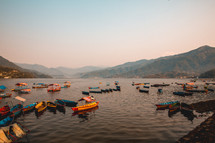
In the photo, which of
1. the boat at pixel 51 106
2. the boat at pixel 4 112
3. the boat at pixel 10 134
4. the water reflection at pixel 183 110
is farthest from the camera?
the boat at pixel 51 106

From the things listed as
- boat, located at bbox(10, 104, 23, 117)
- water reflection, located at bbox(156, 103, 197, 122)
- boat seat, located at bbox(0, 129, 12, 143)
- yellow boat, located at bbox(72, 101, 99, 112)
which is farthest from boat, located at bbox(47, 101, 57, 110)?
water reflection, located at bbox(156, 103, 197, 122)

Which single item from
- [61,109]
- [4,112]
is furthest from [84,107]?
[4,112]

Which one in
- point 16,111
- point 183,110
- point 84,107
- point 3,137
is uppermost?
point 3,137

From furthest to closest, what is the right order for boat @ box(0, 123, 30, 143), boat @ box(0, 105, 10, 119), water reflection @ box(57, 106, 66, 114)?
water reflection @ box(57, 106, 66, 114)
boat @ box(0, 105, 10, 119)
boat @ box(0, 123, 30, 143)

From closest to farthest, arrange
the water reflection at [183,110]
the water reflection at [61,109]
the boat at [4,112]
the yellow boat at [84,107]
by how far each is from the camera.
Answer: the water reflection at [183,110]
the boat at [4,112]
the yellow boat at [84,107]
the water reflection at [61,109]

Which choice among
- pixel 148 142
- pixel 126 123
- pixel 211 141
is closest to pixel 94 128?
pixel 126 123

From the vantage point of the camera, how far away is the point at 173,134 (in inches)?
770

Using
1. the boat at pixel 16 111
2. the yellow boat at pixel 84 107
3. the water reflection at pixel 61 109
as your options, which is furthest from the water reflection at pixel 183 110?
the boat at pixel 16 111

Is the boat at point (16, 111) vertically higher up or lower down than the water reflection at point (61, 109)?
higher up

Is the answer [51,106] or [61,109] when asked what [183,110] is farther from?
[51,106]

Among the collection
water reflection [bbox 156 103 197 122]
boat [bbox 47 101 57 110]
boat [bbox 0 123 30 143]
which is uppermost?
boat [bbox 0 123 30 143]

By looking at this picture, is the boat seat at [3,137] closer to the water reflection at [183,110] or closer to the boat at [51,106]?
the boat at [51,106]

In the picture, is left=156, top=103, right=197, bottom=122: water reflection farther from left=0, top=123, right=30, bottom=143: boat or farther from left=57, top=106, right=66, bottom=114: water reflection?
left=0, top=123, right=30, bottom=143: boat

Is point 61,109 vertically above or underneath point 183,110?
above
